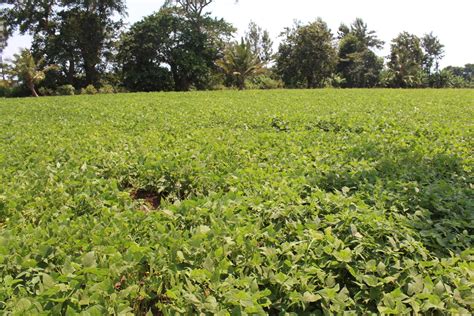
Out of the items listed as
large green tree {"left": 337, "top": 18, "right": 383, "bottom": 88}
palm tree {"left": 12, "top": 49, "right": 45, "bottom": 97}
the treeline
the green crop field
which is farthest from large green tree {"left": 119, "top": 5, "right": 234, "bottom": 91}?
the green crop field

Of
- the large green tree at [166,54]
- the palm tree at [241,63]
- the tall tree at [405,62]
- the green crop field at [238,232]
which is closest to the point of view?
the green crop field at [238,232]

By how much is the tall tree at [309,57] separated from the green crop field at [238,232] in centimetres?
2996

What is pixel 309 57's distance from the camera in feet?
109

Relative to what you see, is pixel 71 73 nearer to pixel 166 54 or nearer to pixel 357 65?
pixel 166 54

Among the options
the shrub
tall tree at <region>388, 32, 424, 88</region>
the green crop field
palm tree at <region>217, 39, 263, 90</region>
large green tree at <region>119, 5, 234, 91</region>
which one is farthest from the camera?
tall tree at <region>388, 32, 424, 88</region>

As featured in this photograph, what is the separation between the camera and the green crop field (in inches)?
71.0

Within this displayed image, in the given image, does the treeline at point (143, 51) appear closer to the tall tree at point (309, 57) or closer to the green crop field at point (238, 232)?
the tall tree at point (309, 57)

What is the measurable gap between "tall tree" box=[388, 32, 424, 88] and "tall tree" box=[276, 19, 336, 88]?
770 cm

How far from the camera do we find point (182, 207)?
275 centimetres

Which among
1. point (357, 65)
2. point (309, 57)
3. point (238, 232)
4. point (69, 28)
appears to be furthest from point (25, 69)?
point (357, 65)

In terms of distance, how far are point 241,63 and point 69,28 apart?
1400cm

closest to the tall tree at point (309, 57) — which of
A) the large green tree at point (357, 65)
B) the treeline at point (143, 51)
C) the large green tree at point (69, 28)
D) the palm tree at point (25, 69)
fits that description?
the treeline at point (143, 51)

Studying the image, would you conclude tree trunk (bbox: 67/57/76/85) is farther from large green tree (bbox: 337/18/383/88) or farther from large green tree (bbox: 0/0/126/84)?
large green tree (bbox: 337/18/383/88)

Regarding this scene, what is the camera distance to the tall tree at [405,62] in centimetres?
3691
